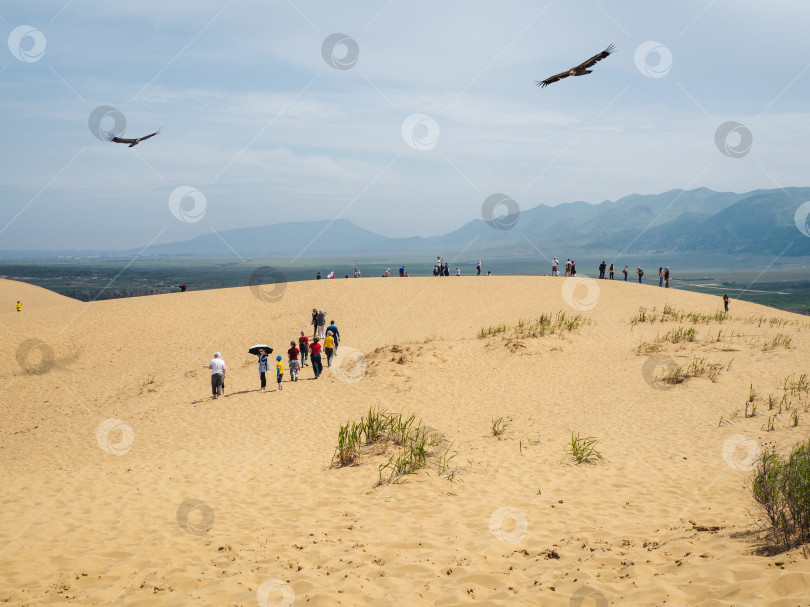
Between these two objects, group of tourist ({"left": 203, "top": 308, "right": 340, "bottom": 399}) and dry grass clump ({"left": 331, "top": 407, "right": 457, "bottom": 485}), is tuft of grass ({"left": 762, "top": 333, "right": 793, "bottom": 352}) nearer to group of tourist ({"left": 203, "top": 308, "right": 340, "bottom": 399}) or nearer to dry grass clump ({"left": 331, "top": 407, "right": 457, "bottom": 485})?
dry grass clump ({"left": 331, "top": 407, "right": 457, "bottom": 485})

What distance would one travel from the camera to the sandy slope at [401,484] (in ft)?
20.5

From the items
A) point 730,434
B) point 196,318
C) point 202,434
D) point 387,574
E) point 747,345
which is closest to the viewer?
point 387,574

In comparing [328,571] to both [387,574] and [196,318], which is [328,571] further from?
[196,318]

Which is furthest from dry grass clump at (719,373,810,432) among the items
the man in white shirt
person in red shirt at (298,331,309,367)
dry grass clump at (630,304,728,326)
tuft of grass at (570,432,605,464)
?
the man in white shirt

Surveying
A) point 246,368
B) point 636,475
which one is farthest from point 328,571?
point 246,368

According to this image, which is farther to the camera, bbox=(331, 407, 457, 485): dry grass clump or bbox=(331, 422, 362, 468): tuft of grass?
bbox=(331, 422, 362, 468): tuft of grass

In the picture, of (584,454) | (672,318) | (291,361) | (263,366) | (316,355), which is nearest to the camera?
(584,454)

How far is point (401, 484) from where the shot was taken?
1029 cm

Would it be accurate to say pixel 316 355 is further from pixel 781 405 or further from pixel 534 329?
pixel 781 405

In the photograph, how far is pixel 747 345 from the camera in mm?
23062

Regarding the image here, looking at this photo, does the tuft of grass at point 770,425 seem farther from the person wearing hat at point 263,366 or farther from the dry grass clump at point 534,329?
the person wearing hat at point 263,366

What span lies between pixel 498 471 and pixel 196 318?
2626 cm

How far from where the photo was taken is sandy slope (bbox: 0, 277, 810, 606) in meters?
6.25

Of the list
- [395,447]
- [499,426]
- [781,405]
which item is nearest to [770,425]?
[781,405]
